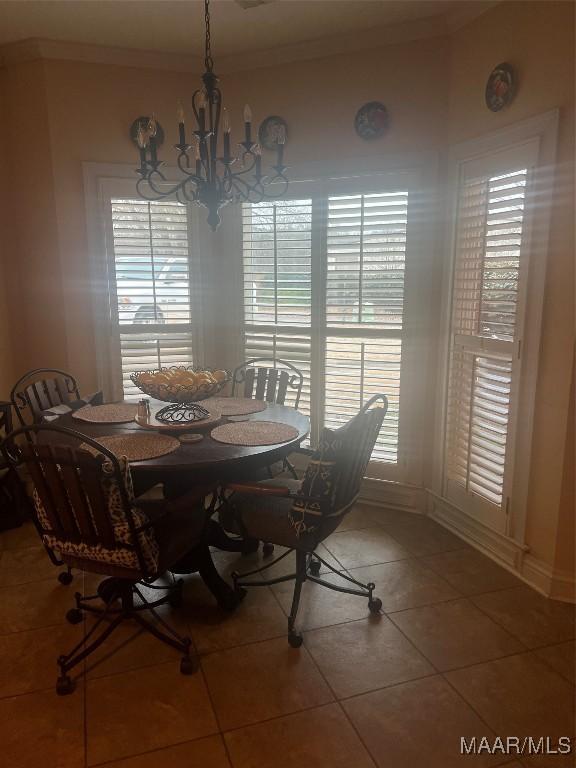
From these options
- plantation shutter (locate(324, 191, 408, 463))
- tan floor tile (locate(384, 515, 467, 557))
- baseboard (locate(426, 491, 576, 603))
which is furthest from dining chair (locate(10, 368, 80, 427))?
baseboard (locate(426, 491, 576, 603))

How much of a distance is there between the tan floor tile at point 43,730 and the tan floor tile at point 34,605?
17.2 inches

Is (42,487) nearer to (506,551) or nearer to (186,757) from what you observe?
(186,757)

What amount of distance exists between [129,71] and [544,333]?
302cm

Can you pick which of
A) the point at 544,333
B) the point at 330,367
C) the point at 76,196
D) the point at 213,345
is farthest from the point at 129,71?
the point at 544,333

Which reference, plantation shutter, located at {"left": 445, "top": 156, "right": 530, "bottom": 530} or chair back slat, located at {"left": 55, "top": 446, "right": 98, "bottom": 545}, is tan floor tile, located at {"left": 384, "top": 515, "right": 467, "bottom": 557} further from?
chair back slat, located at {"left": 55, "top": 446, "right": 98, "bottom": 545}

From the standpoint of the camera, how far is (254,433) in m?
2.44

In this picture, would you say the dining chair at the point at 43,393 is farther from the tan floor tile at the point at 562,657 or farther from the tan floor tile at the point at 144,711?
the tan floor tile at the point at 562,657

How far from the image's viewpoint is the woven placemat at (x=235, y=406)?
111 inches

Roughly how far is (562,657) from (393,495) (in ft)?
4.82

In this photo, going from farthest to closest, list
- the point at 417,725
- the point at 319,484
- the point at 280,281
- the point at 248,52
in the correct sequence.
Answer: the point at 280,281, the point at 248,52, the point at 319,484, the point at 417,725

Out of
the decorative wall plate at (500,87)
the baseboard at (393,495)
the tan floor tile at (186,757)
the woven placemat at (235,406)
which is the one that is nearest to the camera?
the tan floor tile at (186,757)

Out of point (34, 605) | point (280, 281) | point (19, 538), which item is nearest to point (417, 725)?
point (34, 605)

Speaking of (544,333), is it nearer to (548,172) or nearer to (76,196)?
(548,172)

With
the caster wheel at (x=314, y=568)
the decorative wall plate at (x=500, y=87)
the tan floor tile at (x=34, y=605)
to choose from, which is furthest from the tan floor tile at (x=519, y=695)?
the decorative wall plate at (x=500, y=87)
